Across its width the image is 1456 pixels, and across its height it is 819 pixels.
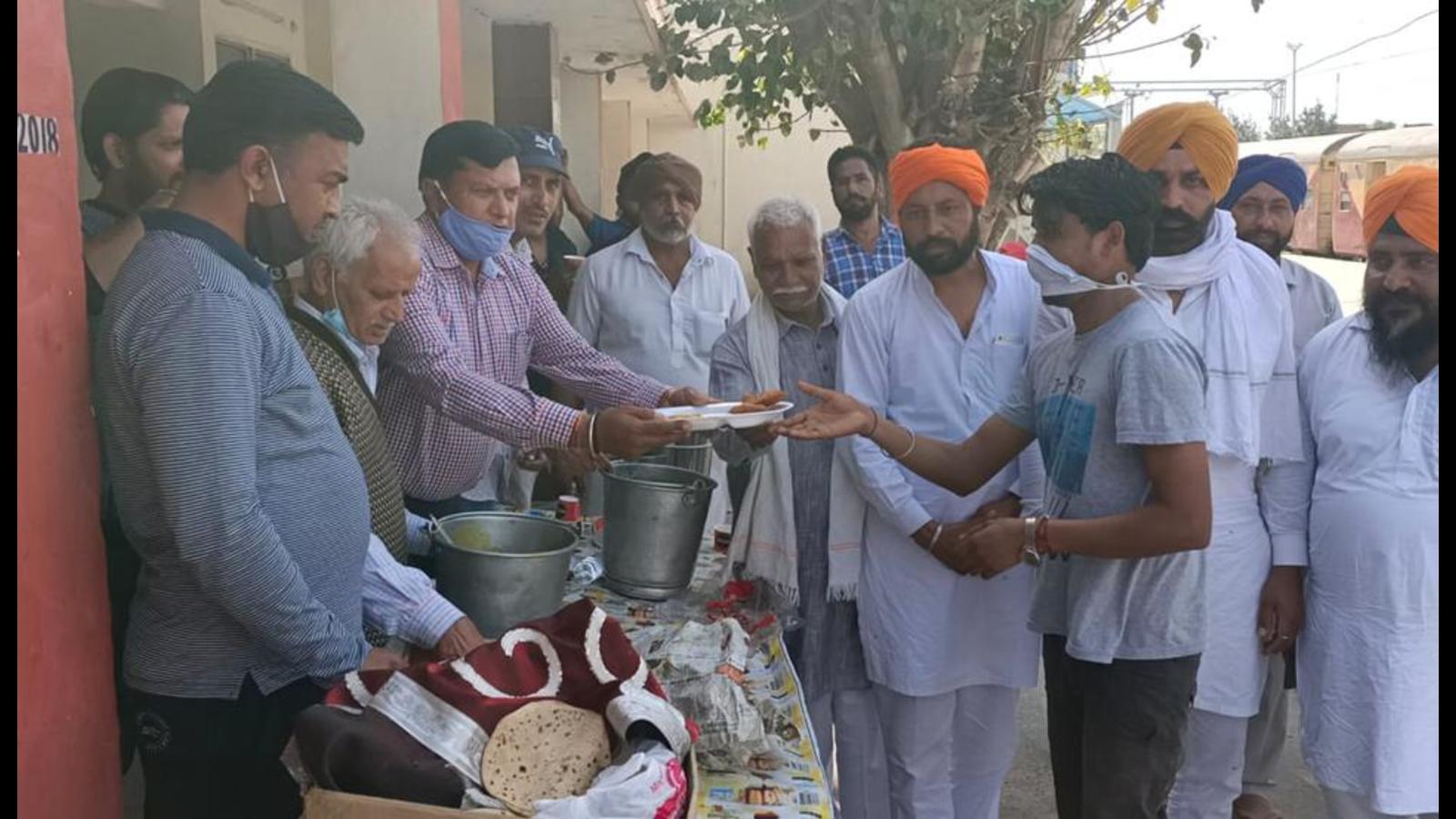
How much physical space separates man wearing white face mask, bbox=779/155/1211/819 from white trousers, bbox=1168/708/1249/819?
829 mm

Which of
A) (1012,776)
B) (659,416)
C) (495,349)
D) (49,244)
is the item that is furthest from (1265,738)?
(49,244)

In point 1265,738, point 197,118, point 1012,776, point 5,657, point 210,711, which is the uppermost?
point 197,118

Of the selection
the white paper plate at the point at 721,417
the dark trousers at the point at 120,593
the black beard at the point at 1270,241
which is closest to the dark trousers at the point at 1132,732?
the white paper plate at the point at 721,417

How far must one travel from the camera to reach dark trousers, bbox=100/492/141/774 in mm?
2141

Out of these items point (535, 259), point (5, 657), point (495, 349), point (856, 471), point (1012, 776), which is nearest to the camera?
point (5, 657)

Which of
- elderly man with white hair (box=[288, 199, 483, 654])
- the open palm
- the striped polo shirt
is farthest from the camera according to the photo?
the open palm

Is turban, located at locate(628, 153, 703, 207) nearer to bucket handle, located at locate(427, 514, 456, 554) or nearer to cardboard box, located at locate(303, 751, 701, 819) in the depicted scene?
bucket handle, located at locate(427, 514, 456, 554)

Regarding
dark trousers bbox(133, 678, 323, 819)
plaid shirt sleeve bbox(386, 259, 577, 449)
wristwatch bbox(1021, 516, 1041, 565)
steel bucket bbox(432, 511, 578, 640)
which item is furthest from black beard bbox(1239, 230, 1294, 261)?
dark trousers bbox(133, 678, 323, 819)

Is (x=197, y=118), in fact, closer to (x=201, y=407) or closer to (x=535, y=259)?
(x=201, y=407)

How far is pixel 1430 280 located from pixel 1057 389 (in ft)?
3.64

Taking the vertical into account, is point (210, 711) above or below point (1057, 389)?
below

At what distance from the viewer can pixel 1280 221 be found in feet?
14.2

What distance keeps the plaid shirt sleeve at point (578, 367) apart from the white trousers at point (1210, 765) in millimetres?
1923

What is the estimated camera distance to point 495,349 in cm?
353
